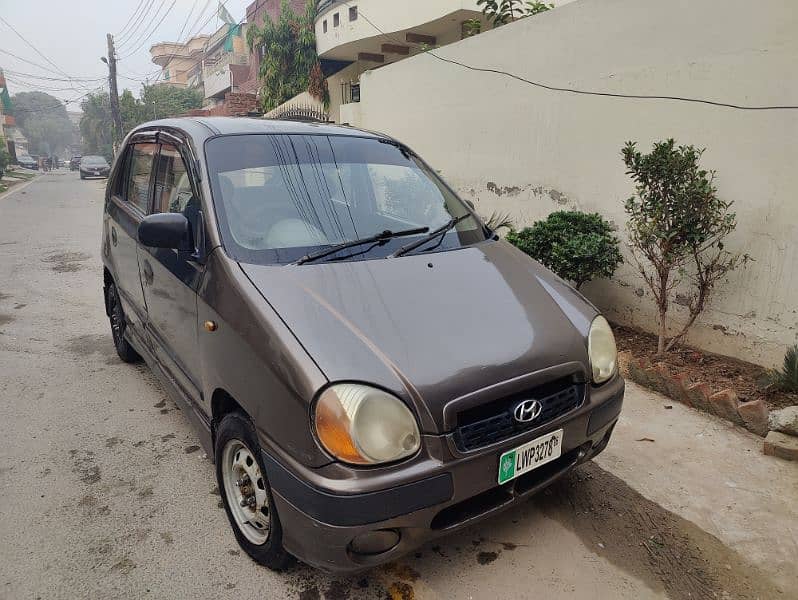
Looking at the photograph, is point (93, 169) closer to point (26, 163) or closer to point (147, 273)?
point (26, 163)

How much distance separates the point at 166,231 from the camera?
2.52 m

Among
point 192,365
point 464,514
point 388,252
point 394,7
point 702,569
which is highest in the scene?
point 394,7

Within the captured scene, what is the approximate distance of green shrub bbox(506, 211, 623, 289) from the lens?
14.7 feet

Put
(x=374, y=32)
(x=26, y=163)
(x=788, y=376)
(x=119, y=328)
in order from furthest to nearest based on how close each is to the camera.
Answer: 1. (x=26, y=163)
2. (x=374, y=32)
3. (x=119, y=328)
4. (x=788, y=376)

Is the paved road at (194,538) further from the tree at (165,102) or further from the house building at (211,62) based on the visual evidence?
the tree at (165,102)

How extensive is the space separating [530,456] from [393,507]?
1.90ft

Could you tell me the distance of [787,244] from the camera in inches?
140

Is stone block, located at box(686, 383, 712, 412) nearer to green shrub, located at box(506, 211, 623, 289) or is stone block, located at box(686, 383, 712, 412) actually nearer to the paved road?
the paved road

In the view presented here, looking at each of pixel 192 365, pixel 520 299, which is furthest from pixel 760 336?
pixel 192 365

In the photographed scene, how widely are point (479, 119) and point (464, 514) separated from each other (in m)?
5.29

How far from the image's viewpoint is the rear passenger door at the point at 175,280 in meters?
2.64

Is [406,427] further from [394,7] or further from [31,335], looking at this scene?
[394,7]

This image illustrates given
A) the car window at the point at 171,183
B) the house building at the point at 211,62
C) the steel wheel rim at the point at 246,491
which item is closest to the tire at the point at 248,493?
the steel wheel rim at the point at 246,491

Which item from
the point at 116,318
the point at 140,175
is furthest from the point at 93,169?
the point at 140,175
